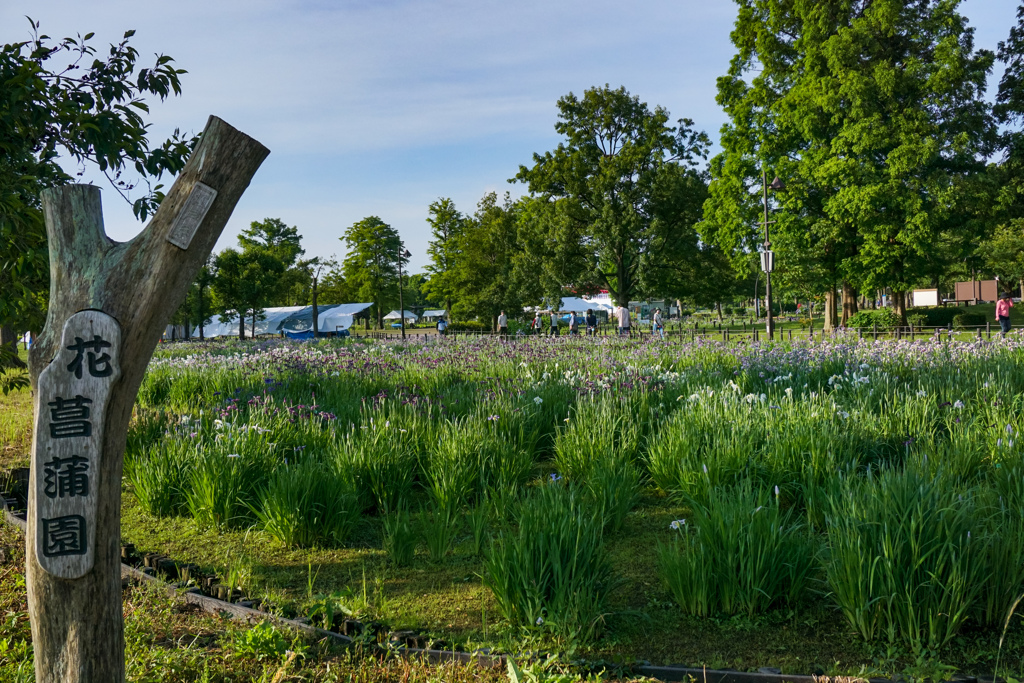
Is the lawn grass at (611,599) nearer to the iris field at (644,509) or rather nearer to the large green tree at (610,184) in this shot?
the iris field at (644,509)

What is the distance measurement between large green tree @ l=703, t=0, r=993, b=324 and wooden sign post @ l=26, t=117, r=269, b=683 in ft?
75.3

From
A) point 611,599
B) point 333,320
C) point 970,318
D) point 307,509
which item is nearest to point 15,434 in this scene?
point 307,509

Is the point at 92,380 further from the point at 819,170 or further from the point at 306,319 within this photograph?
the point at 306,319

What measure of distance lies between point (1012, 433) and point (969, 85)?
931 inches

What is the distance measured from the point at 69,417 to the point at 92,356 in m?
0.25

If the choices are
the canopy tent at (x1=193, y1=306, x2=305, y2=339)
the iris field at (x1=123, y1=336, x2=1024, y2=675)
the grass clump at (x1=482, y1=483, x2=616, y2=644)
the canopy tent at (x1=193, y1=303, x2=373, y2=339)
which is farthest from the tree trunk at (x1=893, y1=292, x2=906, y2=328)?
the canopy tent at (x1=193, y1=306, x2=305, y2=339)

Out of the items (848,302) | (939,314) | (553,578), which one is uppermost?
(848,302)

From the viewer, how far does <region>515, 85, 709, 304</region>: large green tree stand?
30.8m

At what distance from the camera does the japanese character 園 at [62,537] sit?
2561 mm

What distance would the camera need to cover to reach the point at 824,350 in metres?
10.8

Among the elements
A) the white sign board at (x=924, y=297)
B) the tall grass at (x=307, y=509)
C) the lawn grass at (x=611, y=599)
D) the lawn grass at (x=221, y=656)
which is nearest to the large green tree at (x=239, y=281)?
the lawn grass at (x=611, y=599)

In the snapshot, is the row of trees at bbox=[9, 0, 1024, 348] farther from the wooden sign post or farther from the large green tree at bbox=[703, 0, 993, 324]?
the wooden sign post

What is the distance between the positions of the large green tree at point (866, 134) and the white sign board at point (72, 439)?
23.3 m

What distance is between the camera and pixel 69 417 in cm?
258
